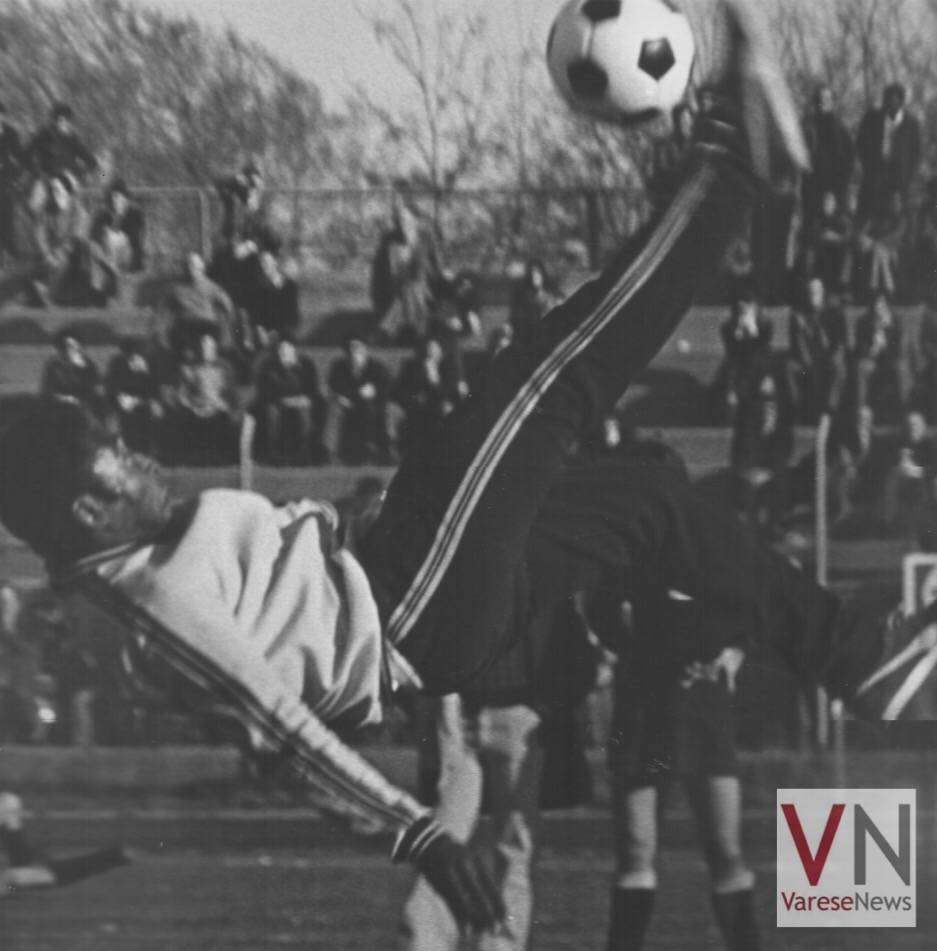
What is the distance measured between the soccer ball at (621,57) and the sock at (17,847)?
154cm

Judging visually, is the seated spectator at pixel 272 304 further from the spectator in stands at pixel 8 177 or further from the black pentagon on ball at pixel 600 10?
the black pentagon on ball at pixel 600 10

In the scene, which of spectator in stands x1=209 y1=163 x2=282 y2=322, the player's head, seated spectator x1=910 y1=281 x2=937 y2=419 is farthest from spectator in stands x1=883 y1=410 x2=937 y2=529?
the player's head

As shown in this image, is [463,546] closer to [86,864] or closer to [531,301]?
[531,301]

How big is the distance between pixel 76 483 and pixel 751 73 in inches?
52.0

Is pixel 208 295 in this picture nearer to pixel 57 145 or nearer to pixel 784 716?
pixel 57 145

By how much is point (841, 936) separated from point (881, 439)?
0.87m

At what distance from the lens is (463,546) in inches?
114

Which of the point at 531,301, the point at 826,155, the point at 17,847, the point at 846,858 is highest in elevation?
the point at 826,155

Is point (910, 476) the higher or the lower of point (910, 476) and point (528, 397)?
the lower

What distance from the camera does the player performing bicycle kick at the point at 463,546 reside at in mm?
2807

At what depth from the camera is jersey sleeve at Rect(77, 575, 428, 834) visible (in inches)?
110

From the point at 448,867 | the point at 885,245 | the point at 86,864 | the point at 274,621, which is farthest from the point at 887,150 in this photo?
the point at 86,864

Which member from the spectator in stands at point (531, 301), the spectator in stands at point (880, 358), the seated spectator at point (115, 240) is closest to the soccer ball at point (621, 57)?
the spectator in stands at point (531, 301)

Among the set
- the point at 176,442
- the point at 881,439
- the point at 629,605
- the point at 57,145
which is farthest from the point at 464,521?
the point at 57,145
